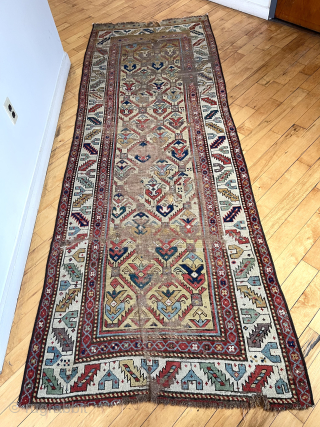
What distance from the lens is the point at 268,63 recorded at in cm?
267

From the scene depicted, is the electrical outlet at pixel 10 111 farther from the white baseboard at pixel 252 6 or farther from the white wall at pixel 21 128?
the white baseboard at pixel 252 6

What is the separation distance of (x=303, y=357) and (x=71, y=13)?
3591 mm

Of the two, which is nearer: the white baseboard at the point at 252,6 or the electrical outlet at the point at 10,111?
the electrical outlet at the point at 10,111

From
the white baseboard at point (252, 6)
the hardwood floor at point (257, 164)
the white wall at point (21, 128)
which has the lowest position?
the hardwood floor at point (257, 164)

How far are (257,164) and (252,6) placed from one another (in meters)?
1.87

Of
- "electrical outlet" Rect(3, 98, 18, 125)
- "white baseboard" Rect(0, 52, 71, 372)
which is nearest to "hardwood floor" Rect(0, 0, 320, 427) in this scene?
"white baseboard" Rect(0, 52, 71, 372)

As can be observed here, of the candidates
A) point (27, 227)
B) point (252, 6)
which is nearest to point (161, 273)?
point (27, 227)

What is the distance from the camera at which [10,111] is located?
5.81ft

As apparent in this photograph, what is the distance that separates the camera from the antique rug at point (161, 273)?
1.39 metres

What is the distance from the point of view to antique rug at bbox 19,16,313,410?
139cm

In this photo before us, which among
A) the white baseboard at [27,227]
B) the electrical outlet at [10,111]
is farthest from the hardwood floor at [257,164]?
the electrical outlet at [10,111]

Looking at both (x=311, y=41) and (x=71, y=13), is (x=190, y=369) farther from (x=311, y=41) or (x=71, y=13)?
(x=71, y=13)

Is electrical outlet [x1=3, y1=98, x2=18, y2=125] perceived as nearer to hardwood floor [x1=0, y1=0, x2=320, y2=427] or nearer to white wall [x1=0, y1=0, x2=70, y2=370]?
white wall [x1=0, y1=0, x2=70, y2=370]

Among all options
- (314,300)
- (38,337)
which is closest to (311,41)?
(314,300)
